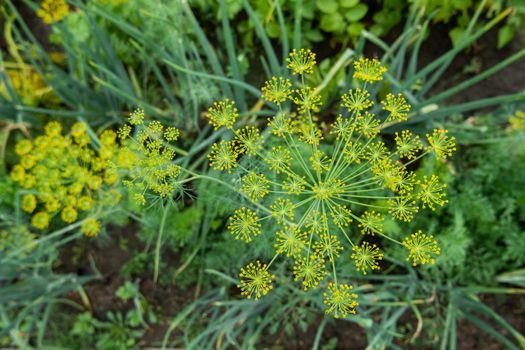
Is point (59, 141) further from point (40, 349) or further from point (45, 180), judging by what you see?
point (40, 349)

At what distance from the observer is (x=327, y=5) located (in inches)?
132

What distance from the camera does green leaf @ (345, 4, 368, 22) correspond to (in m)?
3.40

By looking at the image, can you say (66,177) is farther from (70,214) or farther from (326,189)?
(326,189)

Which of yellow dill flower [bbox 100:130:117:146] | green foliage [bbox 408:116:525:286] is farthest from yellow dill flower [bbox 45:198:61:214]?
green foliage [bbox 408:116:525:286]

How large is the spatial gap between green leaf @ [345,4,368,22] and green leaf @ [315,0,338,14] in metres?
0.14

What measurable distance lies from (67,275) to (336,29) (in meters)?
3.18

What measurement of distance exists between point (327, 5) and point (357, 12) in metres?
0.26

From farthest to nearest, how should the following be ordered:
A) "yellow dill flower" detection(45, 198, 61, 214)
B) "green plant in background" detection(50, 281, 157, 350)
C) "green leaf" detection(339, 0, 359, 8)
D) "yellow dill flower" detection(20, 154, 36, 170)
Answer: "green plant in background" detection(50, 281, 157, 350) → "green leaf" detection(339, 0, 359, 8) → "yellow dill flower" detection(20, 154, 36, 170) → "yellow dill flower" detection(45, 198, 61, 214)

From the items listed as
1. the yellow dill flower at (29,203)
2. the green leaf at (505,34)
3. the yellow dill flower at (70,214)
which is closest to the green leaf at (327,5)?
the green leaf at (505,34)

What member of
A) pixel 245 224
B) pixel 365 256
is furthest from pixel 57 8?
pixel 365 256

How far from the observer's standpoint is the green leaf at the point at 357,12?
3.40 metres

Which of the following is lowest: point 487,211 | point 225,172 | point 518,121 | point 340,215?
point 340,215

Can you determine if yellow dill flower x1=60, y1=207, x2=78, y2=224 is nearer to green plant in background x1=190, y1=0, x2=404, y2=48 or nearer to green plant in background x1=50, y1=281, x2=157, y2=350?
green plant in background x1=50, y1=281, x2=157, y2=350

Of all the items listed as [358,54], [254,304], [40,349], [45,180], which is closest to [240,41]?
[358,54]
